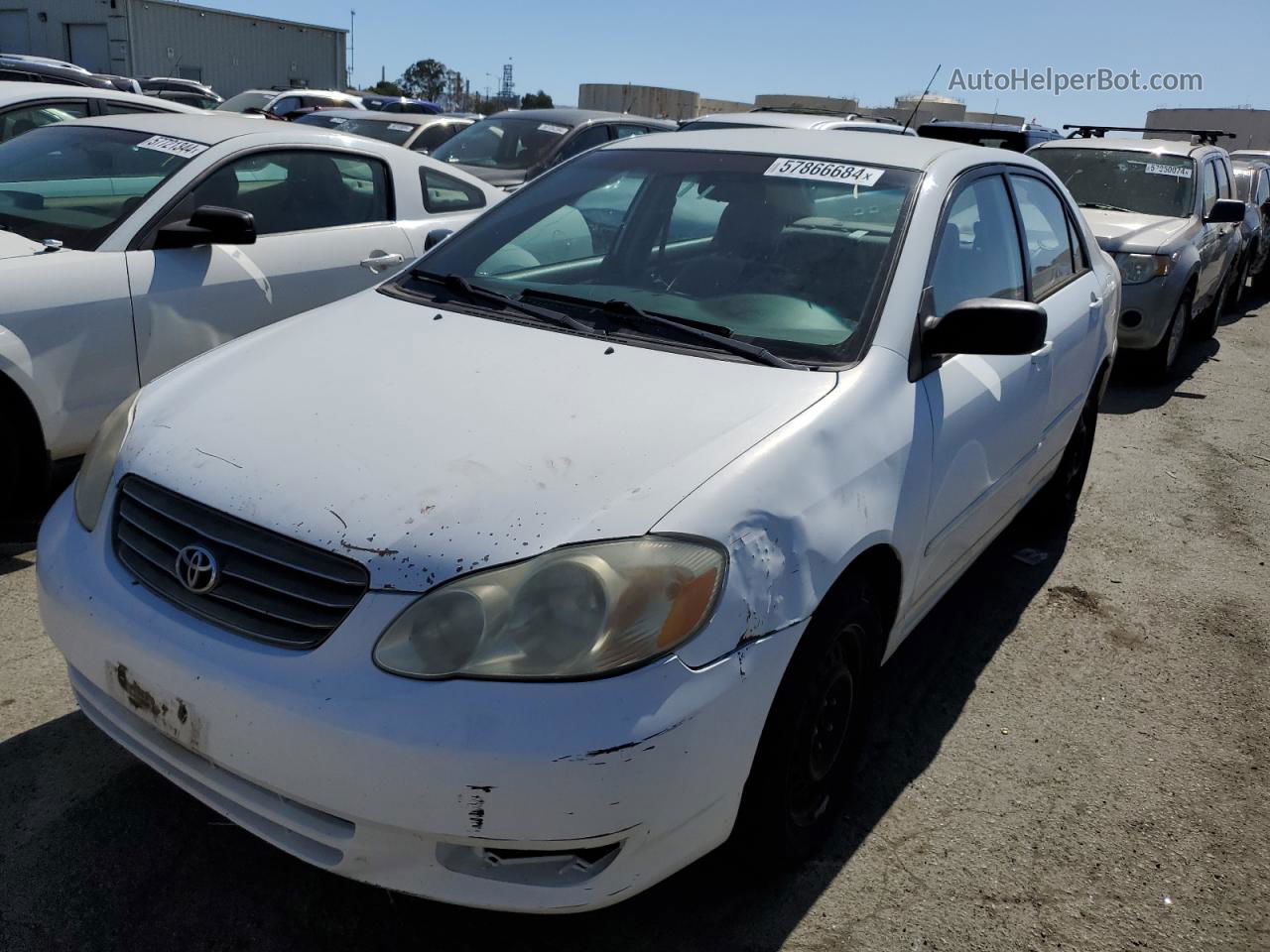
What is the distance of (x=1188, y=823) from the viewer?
2.83 metres

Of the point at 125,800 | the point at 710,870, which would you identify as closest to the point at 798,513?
the point at 710,870

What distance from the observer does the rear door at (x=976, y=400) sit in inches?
110

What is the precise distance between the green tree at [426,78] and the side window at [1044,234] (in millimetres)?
71375

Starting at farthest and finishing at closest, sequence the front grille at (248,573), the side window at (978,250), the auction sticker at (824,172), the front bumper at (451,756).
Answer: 1. the auction sticker at (824,172)
2. the side window at (978,250)
3. the front grille at (248,573)
4. the front bumper at (451,756)

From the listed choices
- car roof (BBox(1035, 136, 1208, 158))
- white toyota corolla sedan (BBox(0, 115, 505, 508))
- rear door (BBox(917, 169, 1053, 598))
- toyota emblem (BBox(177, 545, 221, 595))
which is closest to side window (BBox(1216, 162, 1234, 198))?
car roof (BBox(1035, 136, 1208, 158))

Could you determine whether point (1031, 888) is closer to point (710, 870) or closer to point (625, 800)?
point (710, 870)

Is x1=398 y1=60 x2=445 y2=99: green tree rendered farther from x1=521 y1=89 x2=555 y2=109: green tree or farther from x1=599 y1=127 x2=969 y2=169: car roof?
x1=599 y1=127 x2=969 y2=169: car roof

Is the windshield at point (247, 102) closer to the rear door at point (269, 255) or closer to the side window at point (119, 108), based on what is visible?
the side window at point (119, 108)

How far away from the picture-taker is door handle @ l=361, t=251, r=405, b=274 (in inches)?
181

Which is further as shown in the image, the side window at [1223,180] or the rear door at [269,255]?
the side window at [1223,180]

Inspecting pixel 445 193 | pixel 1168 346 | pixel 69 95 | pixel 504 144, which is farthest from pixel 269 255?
pixel 1168 346

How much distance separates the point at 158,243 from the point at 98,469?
2143 millimetres

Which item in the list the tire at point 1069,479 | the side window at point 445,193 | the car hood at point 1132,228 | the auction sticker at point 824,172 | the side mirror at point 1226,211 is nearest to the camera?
the auction sticker at point 824,172

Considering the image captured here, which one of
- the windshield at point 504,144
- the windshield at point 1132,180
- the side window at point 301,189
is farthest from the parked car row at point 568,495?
the windshield at point 504,144
